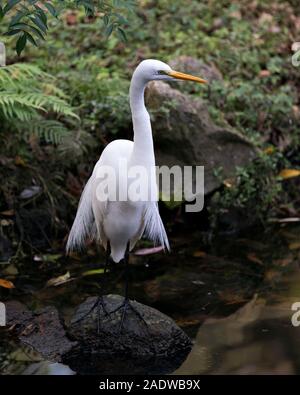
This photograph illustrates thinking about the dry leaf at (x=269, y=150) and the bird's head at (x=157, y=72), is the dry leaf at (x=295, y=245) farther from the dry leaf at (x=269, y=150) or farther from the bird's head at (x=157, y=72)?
the bird's head at (x=157, y=72)

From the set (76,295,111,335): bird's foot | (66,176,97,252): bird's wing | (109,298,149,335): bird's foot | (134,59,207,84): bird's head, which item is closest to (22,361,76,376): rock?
(76,295,111,335): bird's foot

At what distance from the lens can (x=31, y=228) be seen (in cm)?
638

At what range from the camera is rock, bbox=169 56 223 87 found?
7.42m

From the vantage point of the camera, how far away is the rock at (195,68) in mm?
7422

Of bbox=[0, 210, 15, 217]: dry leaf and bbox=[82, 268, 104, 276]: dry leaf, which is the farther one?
bbox=[0, 210, 15, 217]: dry leaf

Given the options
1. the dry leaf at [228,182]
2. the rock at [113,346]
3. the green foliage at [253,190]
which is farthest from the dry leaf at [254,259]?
the rock at [113,346]

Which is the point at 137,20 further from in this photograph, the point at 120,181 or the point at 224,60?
the point at 120,181

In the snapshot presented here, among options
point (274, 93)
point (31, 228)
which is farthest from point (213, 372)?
point (274, 93)

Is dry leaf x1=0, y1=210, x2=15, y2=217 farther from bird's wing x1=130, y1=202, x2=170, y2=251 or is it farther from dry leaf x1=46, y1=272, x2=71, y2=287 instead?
bird's wing x1=130, y1=202, x2=170, y2=251

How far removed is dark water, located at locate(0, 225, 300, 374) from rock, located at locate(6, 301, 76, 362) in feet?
0.24

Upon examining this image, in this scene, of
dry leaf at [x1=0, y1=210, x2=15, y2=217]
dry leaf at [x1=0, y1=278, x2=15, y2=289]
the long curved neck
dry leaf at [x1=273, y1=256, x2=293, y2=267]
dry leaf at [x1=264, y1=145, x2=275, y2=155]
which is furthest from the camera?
dry leaf at [x1=264, y1=145, x2=275, y2=155]

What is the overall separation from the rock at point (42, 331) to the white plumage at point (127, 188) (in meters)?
0.58

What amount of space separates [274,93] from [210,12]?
1.79 metres

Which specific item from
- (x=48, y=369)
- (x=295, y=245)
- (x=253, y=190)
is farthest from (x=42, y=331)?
(x=253, y=190)
